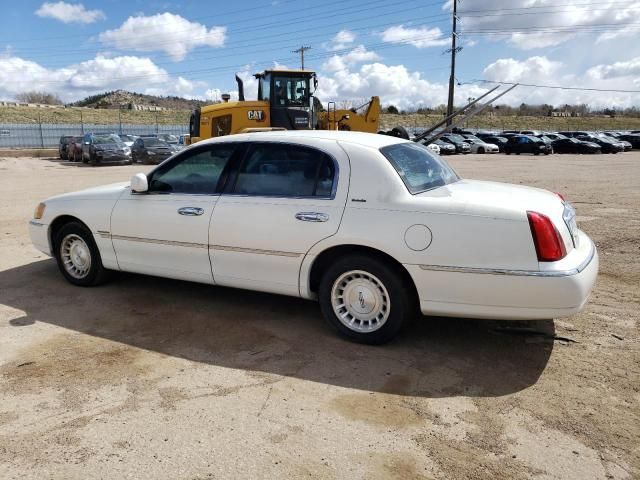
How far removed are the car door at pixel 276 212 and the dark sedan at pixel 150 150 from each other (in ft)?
80.4

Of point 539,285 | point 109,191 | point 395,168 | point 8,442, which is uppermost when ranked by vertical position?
point 395,168

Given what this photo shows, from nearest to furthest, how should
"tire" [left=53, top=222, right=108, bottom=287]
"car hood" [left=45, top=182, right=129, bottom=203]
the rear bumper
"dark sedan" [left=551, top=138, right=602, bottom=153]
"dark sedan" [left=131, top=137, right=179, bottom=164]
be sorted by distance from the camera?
the rear bumper < "car hood" [left=45, top=182, right=129, bottom=203] < "tire" [left=53, top=222, right=108, bottom=287] < "dark sedan" [left=131, top=137, right=179, bottom=164] < "dark sedan" [left=551, top=138, right=602, bottom=153]

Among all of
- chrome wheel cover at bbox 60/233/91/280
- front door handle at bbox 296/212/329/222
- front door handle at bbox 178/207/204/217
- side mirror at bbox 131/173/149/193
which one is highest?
side mirror at bbox 131/173/149/193

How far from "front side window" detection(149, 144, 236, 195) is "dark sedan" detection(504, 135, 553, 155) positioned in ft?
130

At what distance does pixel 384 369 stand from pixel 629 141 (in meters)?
54.0

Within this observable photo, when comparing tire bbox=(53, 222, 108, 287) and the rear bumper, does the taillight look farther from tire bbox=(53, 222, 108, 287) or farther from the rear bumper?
tire bbox=(53, 222, 108, 287)

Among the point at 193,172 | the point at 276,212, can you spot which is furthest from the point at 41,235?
the point at 276,212

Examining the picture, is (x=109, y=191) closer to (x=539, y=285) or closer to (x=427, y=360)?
(x=427, y=360)

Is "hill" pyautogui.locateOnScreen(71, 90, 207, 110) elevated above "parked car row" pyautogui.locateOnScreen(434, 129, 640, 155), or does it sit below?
above

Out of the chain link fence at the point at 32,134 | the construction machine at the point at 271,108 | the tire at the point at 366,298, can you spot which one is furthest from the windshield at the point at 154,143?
the tire at the point at 366,298

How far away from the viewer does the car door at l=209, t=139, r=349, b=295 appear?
13.6 ft

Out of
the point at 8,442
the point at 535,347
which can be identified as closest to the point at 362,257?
the point at 535,347

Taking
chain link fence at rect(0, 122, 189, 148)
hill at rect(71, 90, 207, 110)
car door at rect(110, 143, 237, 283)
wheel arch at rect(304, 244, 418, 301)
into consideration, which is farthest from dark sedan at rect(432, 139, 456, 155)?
hill at rect(71, 90, 207, 110)

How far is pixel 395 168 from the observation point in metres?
4.08
